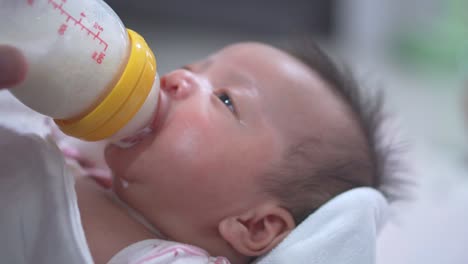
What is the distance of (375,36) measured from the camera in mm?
2660

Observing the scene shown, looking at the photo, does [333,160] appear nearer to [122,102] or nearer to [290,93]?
[290,93]

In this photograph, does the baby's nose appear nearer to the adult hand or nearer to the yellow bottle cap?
the yellow bottle cap

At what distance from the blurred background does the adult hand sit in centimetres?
122

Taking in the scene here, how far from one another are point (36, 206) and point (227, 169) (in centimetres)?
23

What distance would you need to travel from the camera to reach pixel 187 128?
2.23 feet

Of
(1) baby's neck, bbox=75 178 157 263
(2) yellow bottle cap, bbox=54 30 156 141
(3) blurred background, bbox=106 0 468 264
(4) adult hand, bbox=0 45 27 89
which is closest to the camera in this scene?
(4) adult hand, bbox=0 45 27 89

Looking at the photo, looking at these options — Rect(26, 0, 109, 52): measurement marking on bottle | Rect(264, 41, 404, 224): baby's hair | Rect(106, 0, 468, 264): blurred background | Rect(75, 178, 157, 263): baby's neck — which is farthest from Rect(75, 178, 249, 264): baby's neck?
Rect(106, 0, 468, 264): blurred background

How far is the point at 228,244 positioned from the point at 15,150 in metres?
0.29

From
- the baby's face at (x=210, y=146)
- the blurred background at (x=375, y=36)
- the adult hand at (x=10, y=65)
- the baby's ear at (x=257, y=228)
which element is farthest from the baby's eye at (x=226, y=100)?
the blurred background at (x=375, y=36)

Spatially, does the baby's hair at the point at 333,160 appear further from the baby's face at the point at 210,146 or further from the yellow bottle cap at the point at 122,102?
the yellow bottle cap at the point at 122,102

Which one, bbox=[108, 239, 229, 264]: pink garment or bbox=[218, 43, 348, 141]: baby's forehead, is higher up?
bbox=[218, 43, 348, 141]: baby's forehead

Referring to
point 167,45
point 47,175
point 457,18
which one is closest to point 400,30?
point 457,18

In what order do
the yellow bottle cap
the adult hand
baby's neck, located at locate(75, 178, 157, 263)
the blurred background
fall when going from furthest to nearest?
the blurred background, baby's neck, located at locate(75, 178, 157, 263), the yellow bottle cap, the adult hand

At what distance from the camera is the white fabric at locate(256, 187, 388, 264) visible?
67 centimetres
